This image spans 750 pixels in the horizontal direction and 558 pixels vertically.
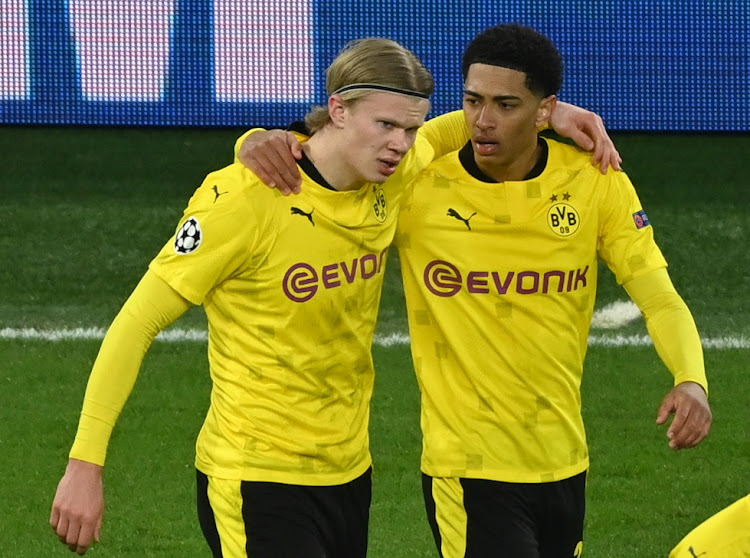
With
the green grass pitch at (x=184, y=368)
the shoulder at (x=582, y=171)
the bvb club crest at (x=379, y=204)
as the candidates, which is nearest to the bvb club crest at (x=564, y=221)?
the shoulder at (x=582, y=171)

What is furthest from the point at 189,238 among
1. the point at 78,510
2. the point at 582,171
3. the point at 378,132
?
the point at 582,171

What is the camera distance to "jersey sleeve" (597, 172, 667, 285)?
4.20 metres

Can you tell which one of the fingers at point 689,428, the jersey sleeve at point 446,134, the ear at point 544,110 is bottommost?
the fingers at point 689,428

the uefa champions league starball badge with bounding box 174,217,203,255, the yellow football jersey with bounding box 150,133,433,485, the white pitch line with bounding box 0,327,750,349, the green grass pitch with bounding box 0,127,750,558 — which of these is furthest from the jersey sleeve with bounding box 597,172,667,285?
the white pitch line with bounding box 0,327,750,349

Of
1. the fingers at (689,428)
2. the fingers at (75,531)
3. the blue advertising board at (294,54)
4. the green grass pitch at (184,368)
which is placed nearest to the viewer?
the fingers at (75,531)

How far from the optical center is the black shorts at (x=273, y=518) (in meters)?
3.77

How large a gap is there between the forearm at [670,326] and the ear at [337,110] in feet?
3.23

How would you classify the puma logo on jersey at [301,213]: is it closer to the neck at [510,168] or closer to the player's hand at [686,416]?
the neck at [510,168]

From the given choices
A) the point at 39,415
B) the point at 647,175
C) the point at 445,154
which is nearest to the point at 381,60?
the point at 445,154

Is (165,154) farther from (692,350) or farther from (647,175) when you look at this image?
(692,350)

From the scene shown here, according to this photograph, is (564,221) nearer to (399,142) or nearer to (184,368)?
(399,142)

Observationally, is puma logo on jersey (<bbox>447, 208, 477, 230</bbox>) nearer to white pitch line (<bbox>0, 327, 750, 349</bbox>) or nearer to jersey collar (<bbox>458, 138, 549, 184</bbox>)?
jersey collar (<bbox>458, 138, 549, 184</bbox>)

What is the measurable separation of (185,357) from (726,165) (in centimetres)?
475

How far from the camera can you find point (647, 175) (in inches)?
436
